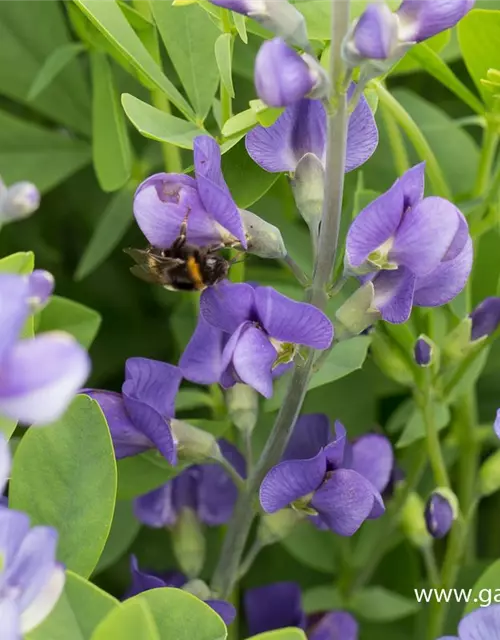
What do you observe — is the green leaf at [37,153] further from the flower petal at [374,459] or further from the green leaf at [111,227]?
the flower petal at [374,459]

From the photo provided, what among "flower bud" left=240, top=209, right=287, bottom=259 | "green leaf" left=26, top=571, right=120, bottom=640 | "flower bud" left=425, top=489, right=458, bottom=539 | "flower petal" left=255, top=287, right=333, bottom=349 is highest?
"flower bud" left=240, top=209, right=287, bottom=259

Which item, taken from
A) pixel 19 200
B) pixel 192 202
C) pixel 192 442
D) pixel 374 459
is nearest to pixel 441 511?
pixel 374 459

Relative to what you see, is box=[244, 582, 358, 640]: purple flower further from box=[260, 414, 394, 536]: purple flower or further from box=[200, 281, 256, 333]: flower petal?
box=[200, 281, 256, 333]: flower petal

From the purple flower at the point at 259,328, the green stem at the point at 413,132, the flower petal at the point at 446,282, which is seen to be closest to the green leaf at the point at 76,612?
the purple flower at the point at 259,328

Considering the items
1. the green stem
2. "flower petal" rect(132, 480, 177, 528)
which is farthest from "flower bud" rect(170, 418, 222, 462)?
the green stem

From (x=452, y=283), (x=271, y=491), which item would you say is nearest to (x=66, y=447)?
(x=271, y=491)

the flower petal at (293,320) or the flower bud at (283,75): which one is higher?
the flower bud at (283,75)

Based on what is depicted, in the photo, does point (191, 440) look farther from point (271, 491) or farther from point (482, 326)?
point (482, 326)

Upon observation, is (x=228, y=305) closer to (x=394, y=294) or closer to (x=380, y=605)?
(x=394, y=294)
